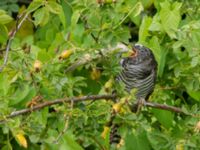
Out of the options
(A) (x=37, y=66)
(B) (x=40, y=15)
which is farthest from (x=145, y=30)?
(A) (x=37, y=66)

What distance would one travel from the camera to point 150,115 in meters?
2.41

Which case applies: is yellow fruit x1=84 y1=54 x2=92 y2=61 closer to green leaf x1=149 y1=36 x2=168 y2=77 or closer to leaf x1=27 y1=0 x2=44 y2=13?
leaf x1=27 y1=0 x2=44 y2=13

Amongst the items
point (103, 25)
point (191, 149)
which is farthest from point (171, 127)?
point (103, 25)

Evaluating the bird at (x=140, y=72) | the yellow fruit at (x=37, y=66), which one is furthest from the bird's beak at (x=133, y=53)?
the yellow fruit at (x=37, y=66)

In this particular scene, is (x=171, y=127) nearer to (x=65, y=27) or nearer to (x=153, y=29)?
(x=153, y=29)

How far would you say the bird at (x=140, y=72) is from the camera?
7.69 ft

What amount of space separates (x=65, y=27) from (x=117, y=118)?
0.65m

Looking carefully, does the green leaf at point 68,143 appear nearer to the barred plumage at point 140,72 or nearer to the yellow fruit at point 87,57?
the barred plumage at point 140,72

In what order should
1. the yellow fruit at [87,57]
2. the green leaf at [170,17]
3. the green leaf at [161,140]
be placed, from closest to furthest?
the yellow fruit at [87,57] → the green leaf at [161,140] → the green leaf at [170,17]

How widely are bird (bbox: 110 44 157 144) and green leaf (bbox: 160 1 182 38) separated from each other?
10 cm

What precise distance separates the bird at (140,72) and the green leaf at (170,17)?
0.32ft

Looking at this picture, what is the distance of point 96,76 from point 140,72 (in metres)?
0.41

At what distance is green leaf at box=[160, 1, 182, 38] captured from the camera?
228 centimetres

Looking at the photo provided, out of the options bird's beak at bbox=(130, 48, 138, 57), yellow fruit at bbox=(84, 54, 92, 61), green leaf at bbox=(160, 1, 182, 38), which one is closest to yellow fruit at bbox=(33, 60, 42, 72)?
yellow fruit at bbox=(84, 54, 92, 61)
